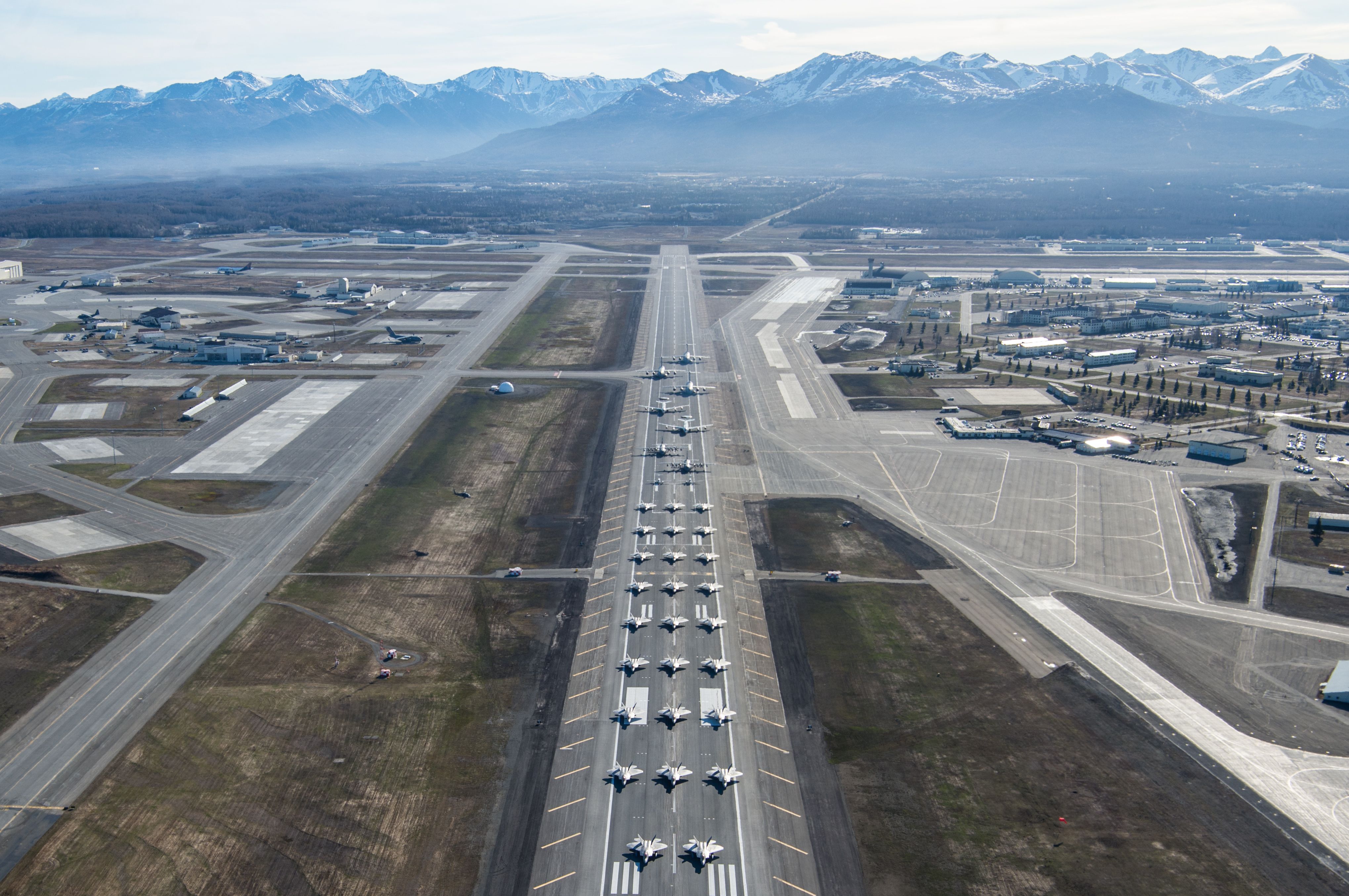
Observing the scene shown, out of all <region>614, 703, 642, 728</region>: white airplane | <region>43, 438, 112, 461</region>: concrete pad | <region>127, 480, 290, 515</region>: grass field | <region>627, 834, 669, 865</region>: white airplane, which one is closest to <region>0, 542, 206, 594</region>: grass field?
<region>127, 480, 290, 515</region>: grass field

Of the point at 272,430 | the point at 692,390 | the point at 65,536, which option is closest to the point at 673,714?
the point at 65,536

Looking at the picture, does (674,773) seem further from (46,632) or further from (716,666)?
(46,632)

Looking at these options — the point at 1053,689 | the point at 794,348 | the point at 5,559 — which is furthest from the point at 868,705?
the point at 794,348

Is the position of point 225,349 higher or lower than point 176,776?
higher

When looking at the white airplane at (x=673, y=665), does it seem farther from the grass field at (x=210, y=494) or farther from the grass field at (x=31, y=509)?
the grass field at (x=31, y=509)

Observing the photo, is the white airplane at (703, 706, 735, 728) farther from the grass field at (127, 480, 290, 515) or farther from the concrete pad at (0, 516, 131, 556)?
the concrete pad at (0, 516, 131, 556)

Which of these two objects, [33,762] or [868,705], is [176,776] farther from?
[868,705]
